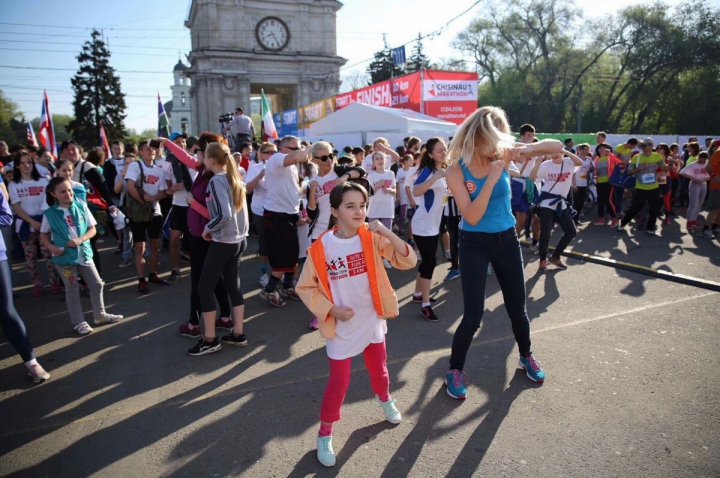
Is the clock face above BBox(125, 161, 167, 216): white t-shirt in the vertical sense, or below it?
above

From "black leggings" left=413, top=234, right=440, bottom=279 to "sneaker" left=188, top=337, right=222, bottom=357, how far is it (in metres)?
2.35

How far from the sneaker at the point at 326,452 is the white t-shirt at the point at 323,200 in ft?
9.95

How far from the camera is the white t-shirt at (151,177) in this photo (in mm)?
6396

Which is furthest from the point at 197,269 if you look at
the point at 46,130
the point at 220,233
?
the point at 46,130

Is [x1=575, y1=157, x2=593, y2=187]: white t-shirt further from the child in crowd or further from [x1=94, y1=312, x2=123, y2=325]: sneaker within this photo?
the child in crowd

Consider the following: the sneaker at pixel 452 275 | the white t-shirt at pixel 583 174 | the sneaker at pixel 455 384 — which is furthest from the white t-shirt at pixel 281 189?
the white t-shirt at pixel 583 174

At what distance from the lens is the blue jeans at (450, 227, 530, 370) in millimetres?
3379

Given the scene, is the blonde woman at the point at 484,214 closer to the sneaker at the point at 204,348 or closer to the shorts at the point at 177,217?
the sneaker at the point at 204,348

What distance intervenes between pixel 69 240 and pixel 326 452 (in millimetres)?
3877

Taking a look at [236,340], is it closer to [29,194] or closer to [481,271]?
[481,271]

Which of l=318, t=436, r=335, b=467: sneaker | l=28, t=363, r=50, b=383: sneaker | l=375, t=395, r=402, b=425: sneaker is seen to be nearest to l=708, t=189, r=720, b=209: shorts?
l=375, t=395, r=402, b=425: sneaker

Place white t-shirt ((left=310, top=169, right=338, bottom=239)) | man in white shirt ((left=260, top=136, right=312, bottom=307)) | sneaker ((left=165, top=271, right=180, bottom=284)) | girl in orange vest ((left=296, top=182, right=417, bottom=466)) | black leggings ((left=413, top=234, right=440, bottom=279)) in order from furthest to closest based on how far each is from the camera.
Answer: sneaker ((left=165, top=271, right=180, bottom=284)), man in white shirt ((left=260, top=136, right=312, bottom=307)), white t-shirt ((left=310, top=169, right=338, bottom=239)), black leggings ((left=413, top=234, right=440, bottom=279)), girl in orange vest ((left=296, top=182, right=417, bottom=466))

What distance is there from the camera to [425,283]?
5.09m

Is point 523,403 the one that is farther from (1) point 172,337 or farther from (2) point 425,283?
(1) point 172,337
